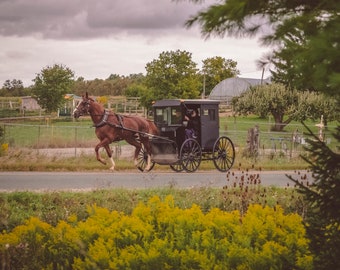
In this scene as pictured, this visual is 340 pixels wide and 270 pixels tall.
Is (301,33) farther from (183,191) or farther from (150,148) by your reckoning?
(150,148)

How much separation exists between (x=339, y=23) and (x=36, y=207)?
698 cm

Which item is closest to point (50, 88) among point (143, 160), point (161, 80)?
point (161, 80)

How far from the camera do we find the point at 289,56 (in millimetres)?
3529

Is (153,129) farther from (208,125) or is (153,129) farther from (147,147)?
(208,125)

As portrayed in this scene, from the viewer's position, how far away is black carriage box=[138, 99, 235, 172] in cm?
1666

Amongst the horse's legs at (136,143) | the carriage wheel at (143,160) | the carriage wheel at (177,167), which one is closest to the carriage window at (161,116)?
the horse's legs at (136,143)

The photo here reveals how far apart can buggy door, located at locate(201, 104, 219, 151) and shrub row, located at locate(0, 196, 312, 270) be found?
11.3 m

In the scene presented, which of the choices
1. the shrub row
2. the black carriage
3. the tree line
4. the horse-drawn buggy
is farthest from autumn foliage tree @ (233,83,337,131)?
the shrub row

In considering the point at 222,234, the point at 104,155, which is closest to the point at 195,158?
the point at 104,155

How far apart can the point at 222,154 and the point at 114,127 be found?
3767 mm

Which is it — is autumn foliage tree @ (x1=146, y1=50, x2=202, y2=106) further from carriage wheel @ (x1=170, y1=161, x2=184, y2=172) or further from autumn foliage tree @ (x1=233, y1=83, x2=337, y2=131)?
carriage wheel @ (x1=170, y1=161, x2=184, y2=172)

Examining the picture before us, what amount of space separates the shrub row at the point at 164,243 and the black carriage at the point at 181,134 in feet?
36.0

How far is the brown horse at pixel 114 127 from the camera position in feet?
54.3

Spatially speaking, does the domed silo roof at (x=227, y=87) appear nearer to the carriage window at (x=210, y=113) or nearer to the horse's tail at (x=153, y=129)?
the carriage window at (x=210, y=113)
